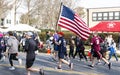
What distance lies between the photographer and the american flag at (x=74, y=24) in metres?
15.6

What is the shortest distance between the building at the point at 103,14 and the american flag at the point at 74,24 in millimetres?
43029

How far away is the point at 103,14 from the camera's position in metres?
60.3

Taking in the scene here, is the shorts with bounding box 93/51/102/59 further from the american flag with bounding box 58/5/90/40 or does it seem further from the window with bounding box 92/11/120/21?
the window with bounding box 92/11/120/21

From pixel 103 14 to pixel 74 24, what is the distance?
148ft

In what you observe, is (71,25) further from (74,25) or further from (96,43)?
(96,43)

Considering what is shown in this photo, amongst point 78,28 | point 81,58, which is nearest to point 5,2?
point 81,58

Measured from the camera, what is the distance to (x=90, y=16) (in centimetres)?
6309

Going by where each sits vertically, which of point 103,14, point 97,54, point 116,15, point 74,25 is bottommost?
point 97,54

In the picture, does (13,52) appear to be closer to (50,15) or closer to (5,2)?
(5,2)

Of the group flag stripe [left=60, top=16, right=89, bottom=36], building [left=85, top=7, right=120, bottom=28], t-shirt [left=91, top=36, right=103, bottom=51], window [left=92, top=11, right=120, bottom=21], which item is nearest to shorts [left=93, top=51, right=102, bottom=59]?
t-shirt [left=91, top=36, right=103, bottom=51]

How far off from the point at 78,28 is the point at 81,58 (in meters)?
5.72

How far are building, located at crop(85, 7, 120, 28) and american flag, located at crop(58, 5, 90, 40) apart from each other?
141 ft

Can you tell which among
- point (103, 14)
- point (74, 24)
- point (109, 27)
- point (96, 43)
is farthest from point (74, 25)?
point (103, 14)

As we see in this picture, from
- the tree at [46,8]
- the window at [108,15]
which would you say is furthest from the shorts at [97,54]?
the tree at [46,8]
